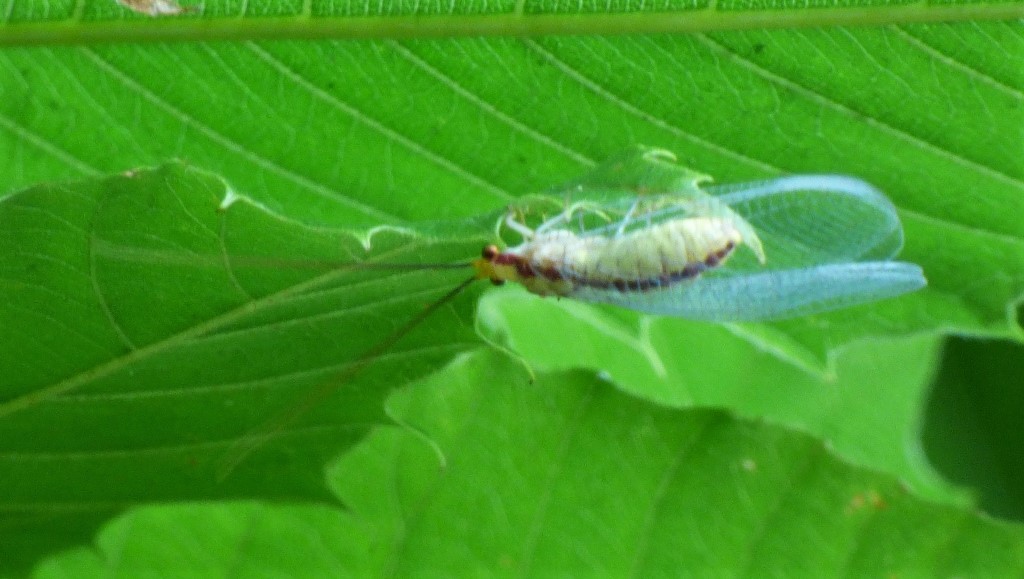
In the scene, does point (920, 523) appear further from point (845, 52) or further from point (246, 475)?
point (246, 475)

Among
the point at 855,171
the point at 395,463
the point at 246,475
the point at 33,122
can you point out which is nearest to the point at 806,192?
the point at 855,171

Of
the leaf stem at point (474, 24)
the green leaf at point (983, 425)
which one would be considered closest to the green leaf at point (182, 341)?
the leaf stem at point (474, 24)

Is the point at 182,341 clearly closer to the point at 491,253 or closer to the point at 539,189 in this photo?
the point at 491,253

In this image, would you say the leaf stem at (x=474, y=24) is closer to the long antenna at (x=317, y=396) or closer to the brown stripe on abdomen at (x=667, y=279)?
the brown stripe on abdomen at (x=667, y=279)

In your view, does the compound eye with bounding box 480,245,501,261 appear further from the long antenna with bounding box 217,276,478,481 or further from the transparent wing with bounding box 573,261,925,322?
the transparent wing with bounding box 573,261,925,322

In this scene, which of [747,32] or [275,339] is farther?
[747,32]

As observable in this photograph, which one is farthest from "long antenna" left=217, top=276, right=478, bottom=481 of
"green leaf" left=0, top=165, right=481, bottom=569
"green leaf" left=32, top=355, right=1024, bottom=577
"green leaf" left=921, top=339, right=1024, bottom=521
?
"green leaf" left=921, top=339, right=1024, bottom=521
